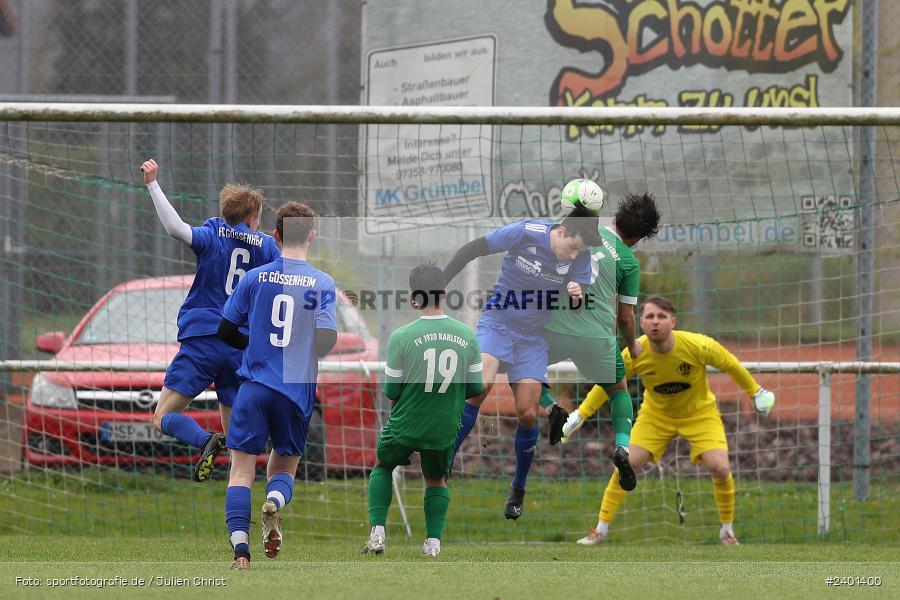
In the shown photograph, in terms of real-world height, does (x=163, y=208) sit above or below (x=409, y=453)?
above

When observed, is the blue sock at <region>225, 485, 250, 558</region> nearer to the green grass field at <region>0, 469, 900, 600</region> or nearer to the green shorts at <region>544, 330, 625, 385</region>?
the green grass field at <region>0, 469, 900, 600</region>

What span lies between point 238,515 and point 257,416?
0.47m

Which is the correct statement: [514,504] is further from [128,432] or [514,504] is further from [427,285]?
[128,432]

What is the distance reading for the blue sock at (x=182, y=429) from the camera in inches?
288

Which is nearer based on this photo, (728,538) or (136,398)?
(728,538)

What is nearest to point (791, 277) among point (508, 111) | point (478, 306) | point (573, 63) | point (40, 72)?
point (573, 63)

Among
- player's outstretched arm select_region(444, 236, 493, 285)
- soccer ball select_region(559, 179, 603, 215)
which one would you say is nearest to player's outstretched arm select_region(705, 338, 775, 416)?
soccer ball select_region(559, 179, 603, 215)

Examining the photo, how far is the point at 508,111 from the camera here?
8258 millimetres

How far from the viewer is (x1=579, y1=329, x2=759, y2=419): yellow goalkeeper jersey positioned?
8.81 m

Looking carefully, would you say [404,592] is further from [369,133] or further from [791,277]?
[791,277]

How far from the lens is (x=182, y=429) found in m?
7.43

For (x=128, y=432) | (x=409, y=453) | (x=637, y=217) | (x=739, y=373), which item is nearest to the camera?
(x=409, y=453)

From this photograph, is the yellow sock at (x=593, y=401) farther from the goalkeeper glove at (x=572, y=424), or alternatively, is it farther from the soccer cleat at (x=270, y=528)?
the soccer cleat at (x=270, y=528)

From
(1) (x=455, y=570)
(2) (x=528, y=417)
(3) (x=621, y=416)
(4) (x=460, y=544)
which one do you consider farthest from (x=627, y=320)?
(1) (x=455, y=570)
